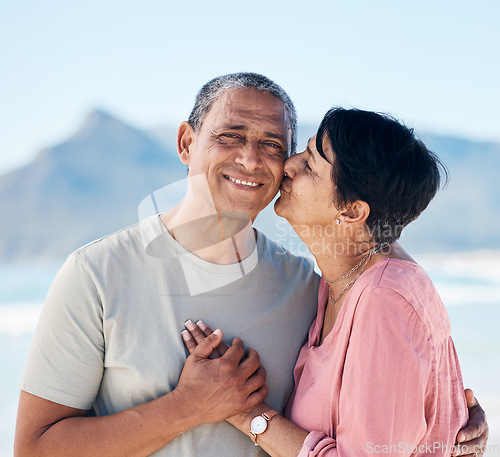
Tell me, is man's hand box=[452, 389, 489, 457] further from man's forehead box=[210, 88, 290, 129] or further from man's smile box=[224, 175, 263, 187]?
man's forehead box=[210, 88, 290, 129]

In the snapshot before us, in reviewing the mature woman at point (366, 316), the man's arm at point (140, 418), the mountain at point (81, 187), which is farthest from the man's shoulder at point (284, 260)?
the mountain at point (81, 187)

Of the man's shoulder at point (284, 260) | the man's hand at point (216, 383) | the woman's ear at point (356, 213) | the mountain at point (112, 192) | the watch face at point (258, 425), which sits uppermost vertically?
the woman's ear at point (356, 213)

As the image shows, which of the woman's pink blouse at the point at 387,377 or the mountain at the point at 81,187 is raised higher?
the woman's pink blouse at the point at 387,377

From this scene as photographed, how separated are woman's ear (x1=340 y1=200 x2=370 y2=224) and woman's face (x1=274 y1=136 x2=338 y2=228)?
0.11ft

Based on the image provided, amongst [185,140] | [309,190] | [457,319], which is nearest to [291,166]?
[309,190]

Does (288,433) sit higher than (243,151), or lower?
lower

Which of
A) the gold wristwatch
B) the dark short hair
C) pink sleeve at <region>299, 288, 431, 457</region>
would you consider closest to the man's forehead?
the dark short hair

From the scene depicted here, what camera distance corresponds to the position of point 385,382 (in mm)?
1430

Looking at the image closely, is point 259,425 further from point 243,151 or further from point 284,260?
point 243,151

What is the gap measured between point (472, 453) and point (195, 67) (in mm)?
27425

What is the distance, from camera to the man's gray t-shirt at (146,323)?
1619 millimetres

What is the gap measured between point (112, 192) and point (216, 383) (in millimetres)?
23540

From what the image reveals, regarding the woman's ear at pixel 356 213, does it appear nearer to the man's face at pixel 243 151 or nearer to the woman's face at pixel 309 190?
the woman's face at pixel 309 190

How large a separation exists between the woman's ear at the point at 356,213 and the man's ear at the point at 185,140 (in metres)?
0.66
